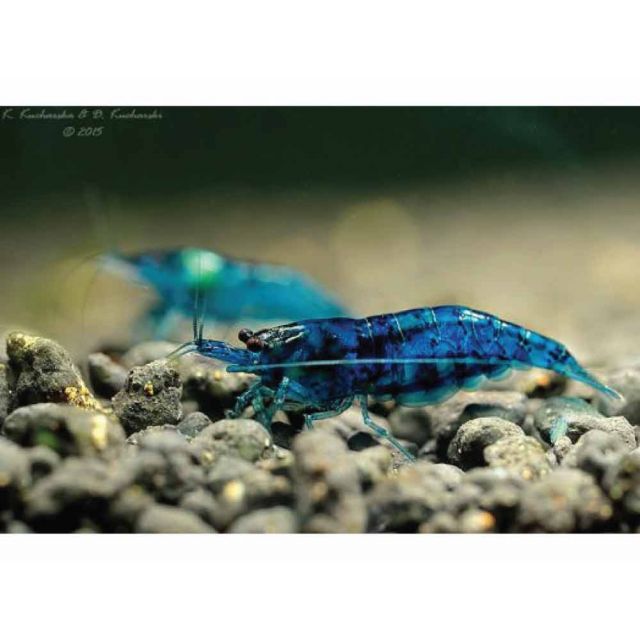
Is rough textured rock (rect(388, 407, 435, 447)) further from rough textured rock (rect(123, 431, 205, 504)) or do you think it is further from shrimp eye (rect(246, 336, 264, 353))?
rough textured rock (rect(123, 431, 205, 504))

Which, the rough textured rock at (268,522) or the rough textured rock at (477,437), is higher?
the rough textured rock at (477,437)

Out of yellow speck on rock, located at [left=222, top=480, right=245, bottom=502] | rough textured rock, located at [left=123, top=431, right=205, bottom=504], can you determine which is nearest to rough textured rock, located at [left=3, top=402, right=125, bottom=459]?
rough textured rock, located at [left=123, top=431, right=205, bottom=504]

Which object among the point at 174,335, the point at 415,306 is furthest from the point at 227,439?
the point at 415,306

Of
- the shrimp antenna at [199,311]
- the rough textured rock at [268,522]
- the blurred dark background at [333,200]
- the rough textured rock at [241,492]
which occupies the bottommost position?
the rough textured rock at [268,522]

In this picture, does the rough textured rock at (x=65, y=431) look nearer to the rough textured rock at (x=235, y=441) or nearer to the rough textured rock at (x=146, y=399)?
the rough textured rock at (x=235, y=441)

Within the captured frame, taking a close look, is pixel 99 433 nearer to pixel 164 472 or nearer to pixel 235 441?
pixel 164 472

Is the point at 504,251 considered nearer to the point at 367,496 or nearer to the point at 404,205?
the point at 404,205

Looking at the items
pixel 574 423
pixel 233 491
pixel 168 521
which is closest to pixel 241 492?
pixel 233 491

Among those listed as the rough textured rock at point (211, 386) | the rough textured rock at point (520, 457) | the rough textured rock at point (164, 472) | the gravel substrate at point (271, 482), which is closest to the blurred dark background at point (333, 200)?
the rough textured rock at point (211, 386)
